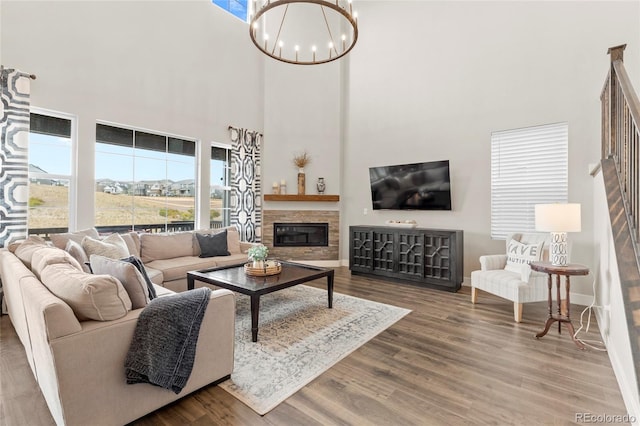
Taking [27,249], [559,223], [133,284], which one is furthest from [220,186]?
[559,223]

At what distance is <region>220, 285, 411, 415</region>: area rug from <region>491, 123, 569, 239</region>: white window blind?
2.30 meters

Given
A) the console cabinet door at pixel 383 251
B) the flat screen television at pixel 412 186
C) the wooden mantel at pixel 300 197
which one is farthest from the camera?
the wooden mantel at pixel 300 197

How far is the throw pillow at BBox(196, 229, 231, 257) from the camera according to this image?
4.65 meters

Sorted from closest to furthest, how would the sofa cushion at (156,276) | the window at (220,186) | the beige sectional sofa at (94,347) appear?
the beige sectional sofa at (94,347), the sofa cushion at (156,276), the window at (220,186)

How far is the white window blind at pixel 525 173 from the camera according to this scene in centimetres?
418

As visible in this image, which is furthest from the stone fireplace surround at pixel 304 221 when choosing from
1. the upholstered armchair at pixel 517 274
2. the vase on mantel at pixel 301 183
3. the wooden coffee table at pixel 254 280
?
the upholstered armchair at pixel 517 274

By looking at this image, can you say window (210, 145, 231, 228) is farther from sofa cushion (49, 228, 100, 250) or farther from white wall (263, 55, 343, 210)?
sofa cushion (49, 228, 100, 250)

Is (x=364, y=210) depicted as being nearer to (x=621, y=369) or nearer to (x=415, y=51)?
(x=415, y=51)

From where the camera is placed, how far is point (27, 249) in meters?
2.76

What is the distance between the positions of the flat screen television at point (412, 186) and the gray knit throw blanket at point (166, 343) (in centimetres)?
419

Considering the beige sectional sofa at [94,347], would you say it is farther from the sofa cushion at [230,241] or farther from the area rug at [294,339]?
the sofa cushion at [230,241]

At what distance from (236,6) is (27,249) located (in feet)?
18.6

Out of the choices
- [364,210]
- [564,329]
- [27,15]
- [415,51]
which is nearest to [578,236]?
[564,329]

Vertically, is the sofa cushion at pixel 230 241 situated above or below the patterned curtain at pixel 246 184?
below
